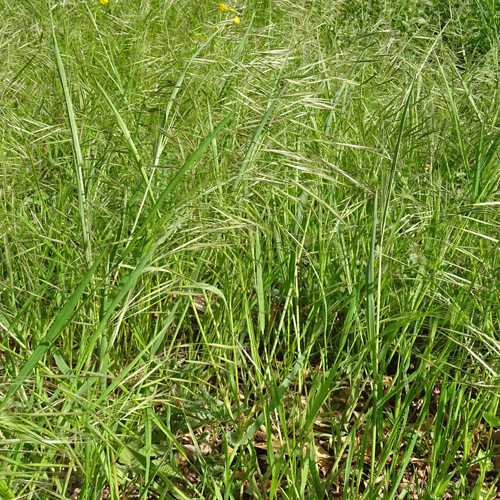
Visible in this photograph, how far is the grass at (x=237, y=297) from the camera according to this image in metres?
1.25

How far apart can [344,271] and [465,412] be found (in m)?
0.39

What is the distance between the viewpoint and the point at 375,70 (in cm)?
258

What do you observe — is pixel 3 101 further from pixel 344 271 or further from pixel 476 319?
pixel 476 319

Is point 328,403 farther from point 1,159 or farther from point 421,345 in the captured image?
point 1,159

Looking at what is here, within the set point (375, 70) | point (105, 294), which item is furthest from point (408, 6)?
point (105, 294)

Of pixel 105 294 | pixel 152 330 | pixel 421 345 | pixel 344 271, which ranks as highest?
pixel 105 294

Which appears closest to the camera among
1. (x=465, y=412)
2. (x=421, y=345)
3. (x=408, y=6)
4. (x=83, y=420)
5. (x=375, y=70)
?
(x=83, y=420)

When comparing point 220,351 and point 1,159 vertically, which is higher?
point 1,159

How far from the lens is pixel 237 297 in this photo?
154 cm

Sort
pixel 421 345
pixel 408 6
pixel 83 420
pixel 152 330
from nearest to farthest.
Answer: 1. pixel 83 420
2. pixel 152 330
3. pixel 421 345
4. pixel 408 6

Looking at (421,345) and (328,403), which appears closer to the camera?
(328,403)

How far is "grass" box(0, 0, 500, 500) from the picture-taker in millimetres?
1254

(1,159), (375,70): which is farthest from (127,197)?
(375,70)

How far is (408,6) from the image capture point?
14.4ft
